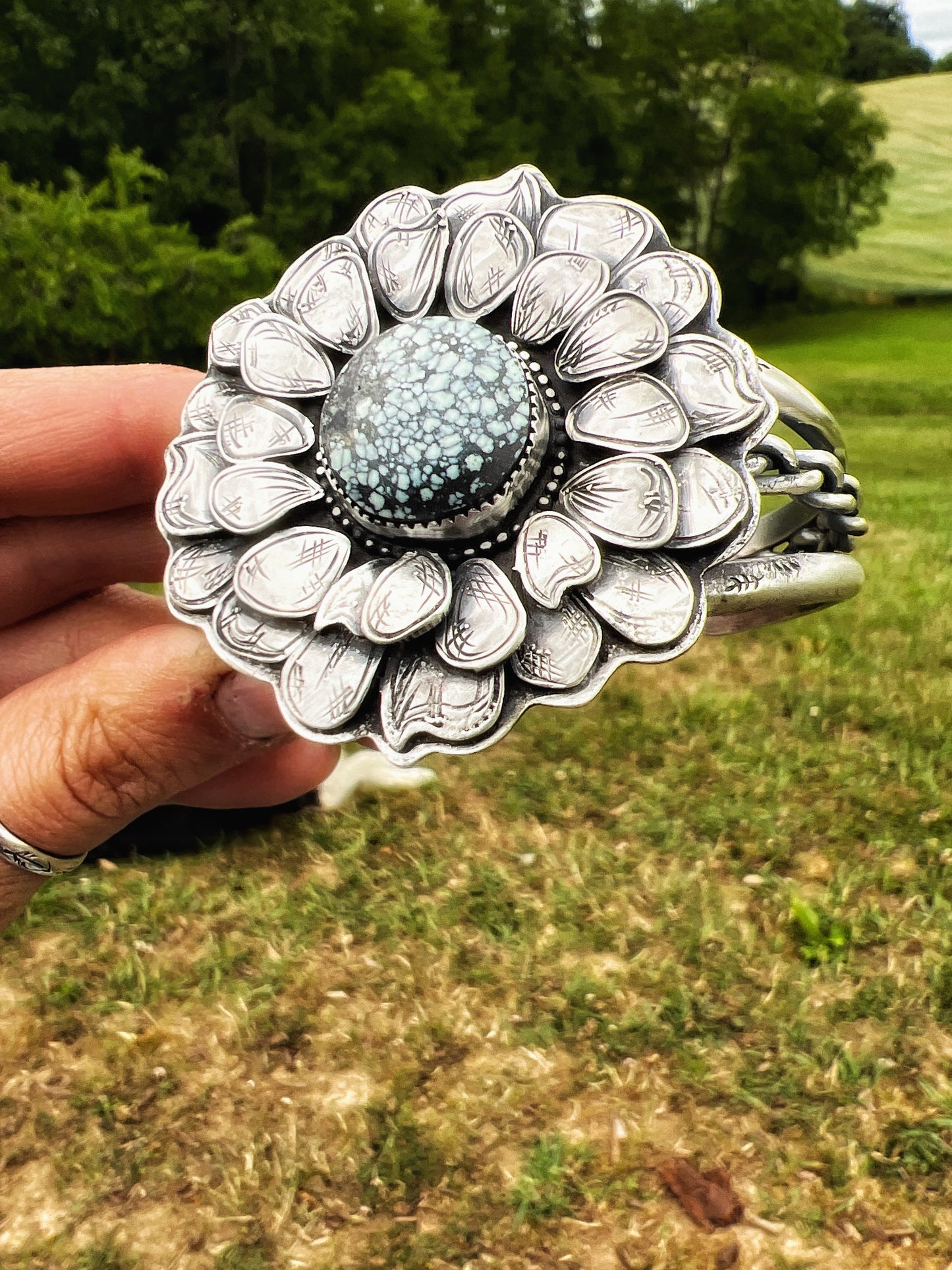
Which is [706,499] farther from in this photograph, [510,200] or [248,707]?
[248,707]

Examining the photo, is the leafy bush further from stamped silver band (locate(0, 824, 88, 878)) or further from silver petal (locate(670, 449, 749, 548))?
silver petal (locate(670, 449, 749, 548))

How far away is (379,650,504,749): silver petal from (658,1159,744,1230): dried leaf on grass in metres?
1.22

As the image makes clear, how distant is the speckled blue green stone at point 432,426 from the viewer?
110 cm

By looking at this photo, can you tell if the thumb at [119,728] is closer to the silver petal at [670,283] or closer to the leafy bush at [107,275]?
the silver petal at [670,283]

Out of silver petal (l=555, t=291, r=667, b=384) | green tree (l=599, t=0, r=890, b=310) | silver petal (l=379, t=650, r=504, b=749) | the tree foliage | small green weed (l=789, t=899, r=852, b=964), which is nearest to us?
silver petal (l=379, t=650, r=504, b=749)

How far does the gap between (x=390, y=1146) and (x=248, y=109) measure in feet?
31.3

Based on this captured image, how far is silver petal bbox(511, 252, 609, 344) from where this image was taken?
Result: 1210 mm

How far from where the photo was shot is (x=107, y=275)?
23.5 ft

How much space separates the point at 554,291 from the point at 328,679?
23.5 inches

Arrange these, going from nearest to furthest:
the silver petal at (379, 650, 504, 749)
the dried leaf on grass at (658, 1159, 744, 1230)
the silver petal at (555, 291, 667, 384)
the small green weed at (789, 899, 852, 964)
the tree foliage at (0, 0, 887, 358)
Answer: the silver petal at (379, 650, 504, 749) < the silver petal at (555, 291, 667, 384) < the dried leaf on grass at (658, 1159, 744, 1230) < the small green weed at (789, 899, 852, 964) < the tree foliage at (0, 0, 887, 358)

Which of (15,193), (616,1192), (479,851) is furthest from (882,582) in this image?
(15,193)

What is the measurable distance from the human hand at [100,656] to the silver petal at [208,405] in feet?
0.99

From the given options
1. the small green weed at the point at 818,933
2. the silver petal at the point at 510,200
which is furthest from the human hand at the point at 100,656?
the small green weed at the point at 818,933

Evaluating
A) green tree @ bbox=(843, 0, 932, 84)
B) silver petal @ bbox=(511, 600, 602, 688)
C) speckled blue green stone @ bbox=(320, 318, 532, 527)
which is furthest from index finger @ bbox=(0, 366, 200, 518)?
green tree @ bbox=(843, 0, 932, 84)
